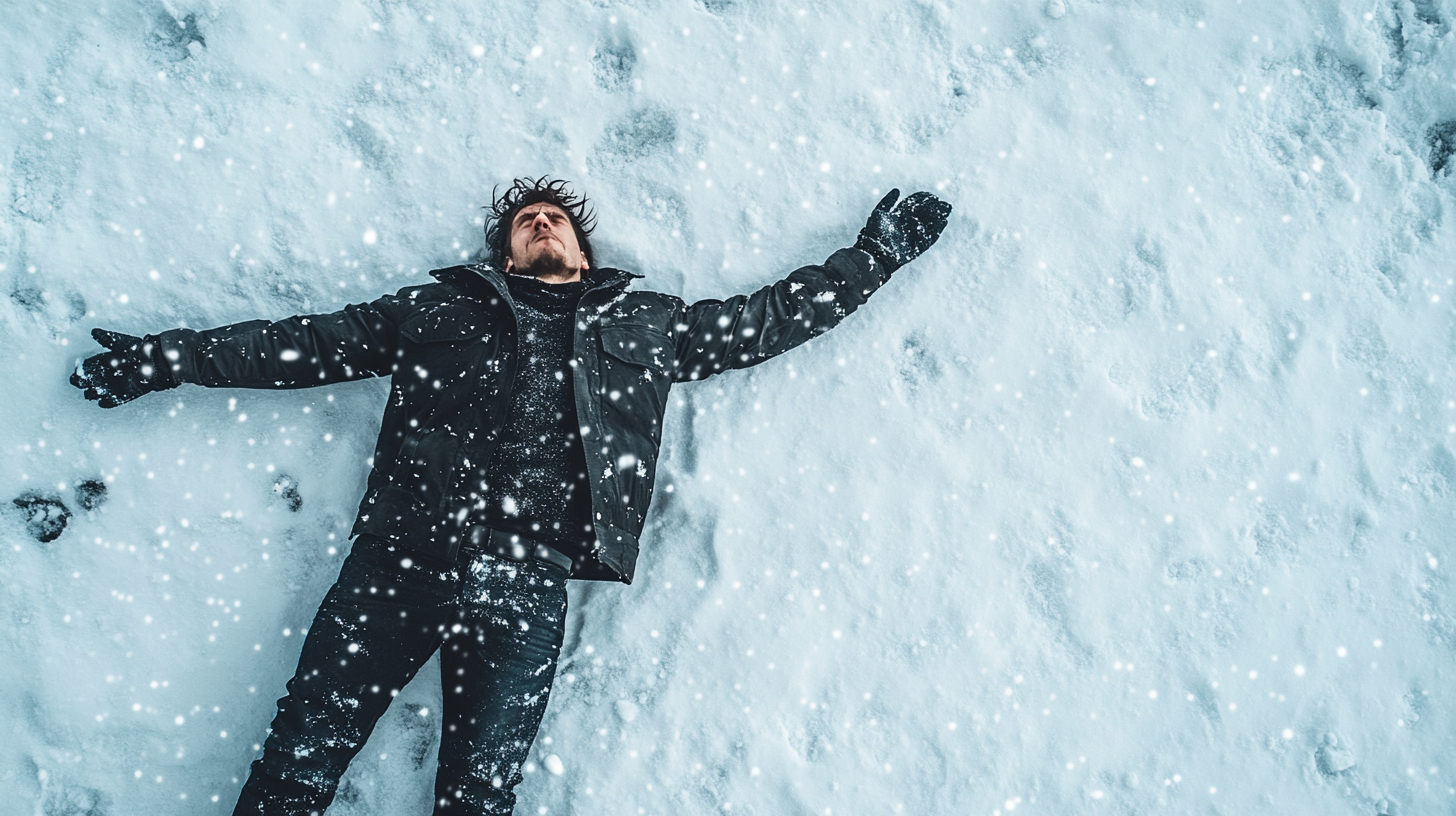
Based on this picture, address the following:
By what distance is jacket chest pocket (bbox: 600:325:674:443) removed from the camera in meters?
2.42

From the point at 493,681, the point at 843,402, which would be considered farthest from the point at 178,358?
the point at 843,402

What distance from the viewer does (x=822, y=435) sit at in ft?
8.91

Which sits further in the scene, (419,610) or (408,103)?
(408,103)

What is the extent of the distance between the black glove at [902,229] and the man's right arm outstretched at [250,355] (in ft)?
4.85

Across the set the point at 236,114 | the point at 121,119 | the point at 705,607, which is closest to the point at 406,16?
the point at 236,114

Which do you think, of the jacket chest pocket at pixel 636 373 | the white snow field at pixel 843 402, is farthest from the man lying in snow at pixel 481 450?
the white snow field at pixel 843 402

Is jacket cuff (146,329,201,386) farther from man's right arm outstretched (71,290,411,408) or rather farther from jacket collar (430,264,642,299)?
jacket collar (430,264,642,299)

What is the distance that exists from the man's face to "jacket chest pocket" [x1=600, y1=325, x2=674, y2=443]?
0.25 metres

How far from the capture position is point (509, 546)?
2268mm

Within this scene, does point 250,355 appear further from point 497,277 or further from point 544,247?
point 544,247

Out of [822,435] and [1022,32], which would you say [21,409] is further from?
[1022,32]

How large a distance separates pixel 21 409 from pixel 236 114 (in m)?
1.16

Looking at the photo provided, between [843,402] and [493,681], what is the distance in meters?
1.38

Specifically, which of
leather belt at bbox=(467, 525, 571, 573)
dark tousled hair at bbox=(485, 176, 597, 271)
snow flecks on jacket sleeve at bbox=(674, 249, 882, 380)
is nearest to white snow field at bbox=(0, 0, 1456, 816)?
dark tousled hair at bbox=(485, 176, 597, 271)
